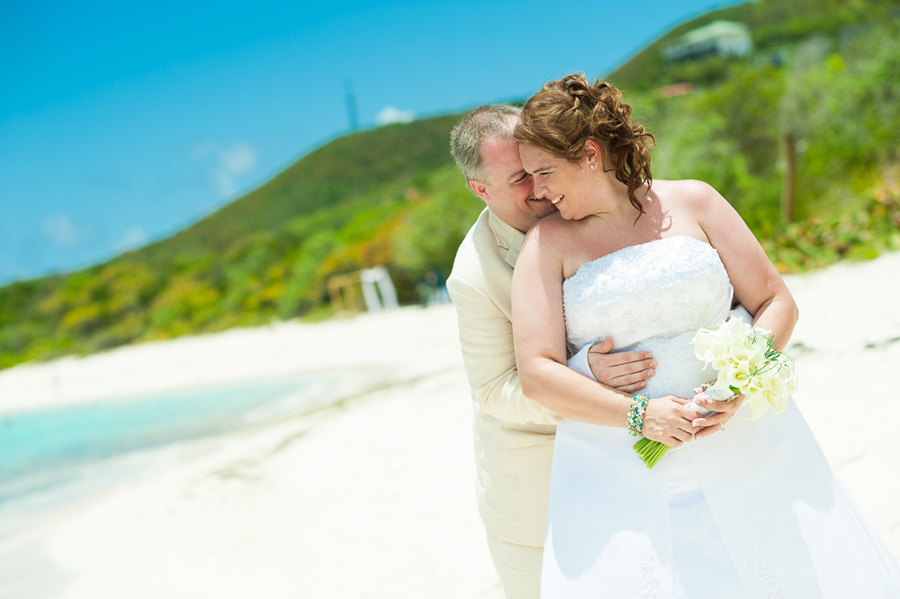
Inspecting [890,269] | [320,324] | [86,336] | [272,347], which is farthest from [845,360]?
[86,336]

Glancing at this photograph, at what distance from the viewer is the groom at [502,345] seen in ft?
8.20

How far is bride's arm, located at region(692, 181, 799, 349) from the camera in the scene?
231cm

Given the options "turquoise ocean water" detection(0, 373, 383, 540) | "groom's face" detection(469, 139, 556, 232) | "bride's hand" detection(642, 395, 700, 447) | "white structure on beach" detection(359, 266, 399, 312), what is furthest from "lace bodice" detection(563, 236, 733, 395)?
"white structure on beach" detection(359, 266, 399, 312)

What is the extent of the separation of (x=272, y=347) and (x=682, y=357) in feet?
83.0

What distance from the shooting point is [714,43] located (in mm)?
88125

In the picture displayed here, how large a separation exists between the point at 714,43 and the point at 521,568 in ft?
326

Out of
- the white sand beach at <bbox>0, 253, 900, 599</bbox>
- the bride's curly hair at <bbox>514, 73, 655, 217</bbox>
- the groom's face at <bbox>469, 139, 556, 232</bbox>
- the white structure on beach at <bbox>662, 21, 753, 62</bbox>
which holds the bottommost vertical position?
the white sand beach at <bbox>0, 253, 900, 599</bbox>

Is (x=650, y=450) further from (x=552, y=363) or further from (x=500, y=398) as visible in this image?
(x=500, y=398)

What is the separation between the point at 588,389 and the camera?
2166 millimetres

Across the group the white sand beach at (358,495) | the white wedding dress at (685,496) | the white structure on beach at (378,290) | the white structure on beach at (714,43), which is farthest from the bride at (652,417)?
the white structure on beach at (714,43)

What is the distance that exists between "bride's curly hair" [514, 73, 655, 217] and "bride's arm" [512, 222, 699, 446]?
0.32 metres

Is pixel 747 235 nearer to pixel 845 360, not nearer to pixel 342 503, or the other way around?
pixel 845 360

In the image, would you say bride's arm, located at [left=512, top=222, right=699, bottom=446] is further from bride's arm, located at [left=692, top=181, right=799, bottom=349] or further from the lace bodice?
bride's arm, located at [left=692, top=181, right=799, bottom=349]

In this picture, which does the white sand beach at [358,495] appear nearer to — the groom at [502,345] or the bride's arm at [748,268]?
the groom at [502,345]
